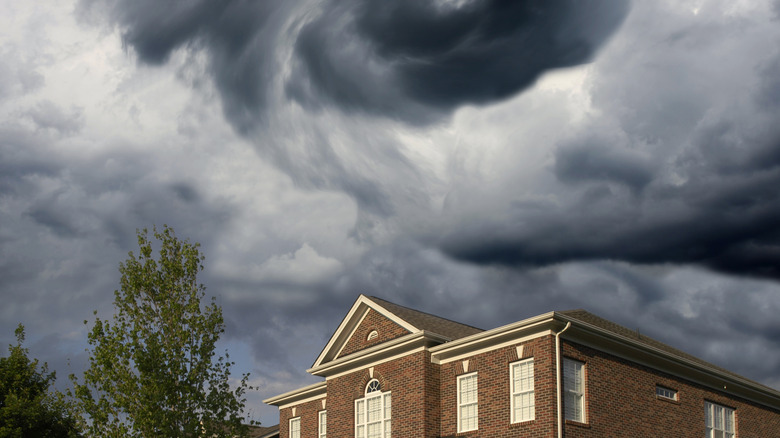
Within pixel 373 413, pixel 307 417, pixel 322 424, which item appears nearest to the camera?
pixel 373 413

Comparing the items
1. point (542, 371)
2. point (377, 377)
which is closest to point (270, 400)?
point (377, 377)

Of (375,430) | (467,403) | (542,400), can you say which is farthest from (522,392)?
(375,430)

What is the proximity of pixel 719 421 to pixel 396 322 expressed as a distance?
13082 millimetres

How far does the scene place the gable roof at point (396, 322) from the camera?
89.1 feet

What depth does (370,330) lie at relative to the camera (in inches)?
1173

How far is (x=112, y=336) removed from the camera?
23.6 metres

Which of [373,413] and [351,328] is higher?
[351,328]

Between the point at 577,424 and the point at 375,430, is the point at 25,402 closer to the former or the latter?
the point at 375,430

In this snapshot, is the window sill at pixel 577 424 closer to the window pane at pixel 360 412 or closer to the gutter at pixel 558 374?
the gutter at pixel 558 374

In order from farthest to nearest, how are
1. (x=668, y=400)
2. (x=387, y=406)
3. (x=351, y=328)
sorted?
(x=351, y=328), (x=387, y=406), (x=668, y=400)

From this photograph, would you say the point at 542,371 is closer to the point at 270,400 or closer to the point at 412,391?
the point at 412,391

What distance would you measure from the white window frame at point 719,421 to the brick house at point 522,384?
5 cm

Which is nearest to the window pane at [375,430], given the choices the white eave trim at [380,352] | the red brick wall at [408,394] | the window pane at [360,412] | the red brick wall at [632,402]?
the window pane at [360,412]

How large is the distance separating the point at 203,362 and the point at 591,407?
12759 mm
